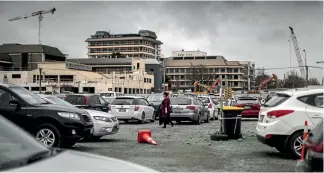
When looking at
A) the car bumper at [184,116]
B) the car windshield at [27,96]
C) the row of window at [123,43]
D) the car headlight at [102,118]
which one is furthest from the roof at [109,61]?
the car windshield at [27,96]

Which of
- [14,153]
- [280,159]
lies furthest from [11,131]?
[280,159]

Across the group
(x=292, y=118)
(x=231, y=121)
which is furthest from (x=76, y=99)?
(x=292, y=118)

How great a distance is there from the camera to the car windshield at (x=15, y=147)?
162 inches

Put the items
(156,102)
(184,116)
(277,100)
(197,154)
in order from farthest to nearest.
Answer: (156,102), (184,116), (197,154), (277,100)

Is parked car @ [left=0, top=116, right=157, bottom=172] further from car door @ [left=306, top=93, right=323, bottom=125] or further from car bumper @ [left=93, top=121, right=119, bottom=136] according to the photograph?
car bumper @ [left=93, top=121, right=119, bottom=136]

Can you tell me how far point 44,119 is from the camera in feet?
35.1

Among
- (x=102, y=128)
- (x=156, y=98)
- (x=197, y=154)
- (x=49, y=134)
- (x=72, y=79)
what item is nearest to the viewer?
(x=49, y=134)

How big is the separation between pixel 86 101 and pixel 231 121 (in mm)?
8059

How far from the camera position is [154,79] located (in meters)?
125

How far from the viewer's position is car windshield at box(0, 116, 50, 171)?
4.12 metres

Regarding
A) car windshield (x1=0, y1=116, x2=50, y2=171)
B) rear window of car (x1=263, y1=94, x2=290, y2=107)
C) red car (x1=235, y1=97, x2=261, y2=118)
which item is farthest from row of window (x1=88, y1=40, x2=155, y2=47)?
car windshield (x1=0, y1=116, x2=50, y2=171)

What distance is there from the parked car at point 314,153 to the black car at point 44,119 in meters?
6.37

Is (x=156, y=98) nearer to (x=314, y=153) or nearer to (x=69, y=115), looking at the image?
(x=69, y=115)

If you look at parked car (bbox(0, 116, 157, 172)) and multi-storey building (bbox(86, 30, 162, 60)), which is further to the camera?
multi-storey building (bbox(86, 30, 162, 60))
